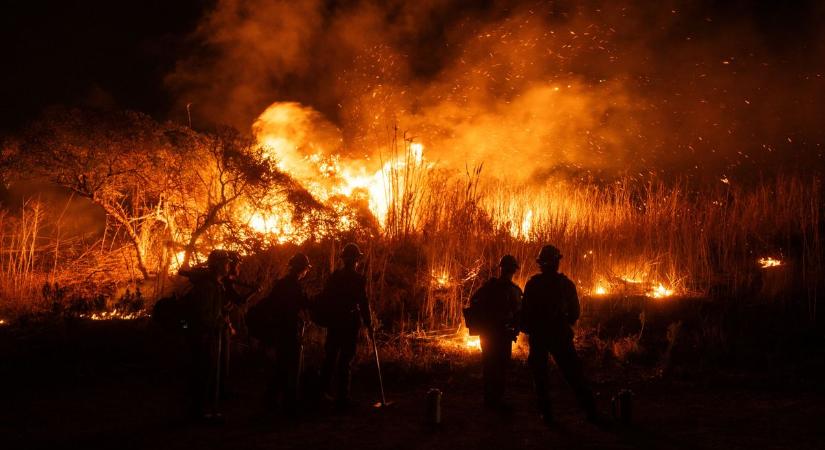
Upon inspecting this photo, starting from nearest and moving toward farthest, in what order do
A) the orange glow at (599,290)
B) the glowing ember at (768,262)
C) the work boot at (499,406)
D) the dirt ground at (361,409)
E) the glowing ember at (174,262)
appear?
the dirt ground at (361,409) < the work boot at (499,406) < the orange glow at (599,290) < the glowing ember at (174,262) < the glowing ember at (768,262)

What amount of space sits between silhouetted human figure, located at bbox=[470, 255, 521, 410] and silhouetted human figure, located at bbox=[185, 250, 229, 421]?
265cm

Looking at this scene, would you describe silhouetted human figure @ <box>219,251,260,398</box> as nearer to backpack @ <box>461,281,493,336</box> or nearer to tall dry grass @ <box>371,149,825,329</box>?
backpack @ <box>461,281,493,336</box>

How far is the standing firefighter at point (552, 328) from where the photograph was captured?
19.7ft

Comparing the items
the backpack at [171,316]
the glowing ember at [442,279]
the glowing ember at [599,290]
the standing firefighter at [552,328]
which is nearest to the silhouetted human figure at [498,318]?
the standing firefighter at [552,328]

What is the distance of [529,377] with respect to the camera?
8.72 m

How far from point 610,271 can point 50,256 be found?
477 inches

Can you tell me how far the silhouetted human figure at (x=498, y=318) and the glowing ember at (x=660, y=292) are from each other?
6.26 meters

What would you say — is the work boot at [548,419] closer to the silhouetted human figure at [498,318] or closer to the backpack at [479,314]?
the silhouetted human figure at [498,318]

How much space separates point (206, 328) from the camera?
598 centimetres

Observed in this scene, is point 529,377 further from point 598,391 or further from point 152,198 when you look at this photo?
point 152,198

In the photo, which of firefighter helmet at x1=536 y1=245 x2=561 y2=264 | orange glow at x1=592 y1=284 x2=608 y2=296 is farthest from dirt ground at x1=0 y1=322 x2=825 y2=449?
orange glow at x1=592 y1=284 x2=608 y2=296

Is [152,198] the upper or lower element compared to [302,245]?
upper

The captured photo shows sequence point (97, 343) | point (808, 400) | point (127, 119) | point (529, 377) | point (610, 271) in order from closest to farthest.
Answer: point (808, 400), point (529, 377), point (97, 343), point (127, 119), point (610, 271)

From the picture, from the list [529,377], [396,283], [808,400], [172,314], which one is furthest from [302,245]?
[808,400]
